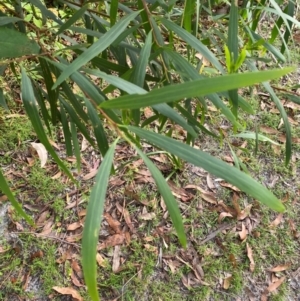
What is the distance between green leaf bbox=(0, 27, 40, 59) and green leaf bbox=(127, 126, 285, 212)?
301 mm

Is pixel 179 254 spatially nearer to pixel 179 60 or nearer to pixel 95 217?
pixel 179 60

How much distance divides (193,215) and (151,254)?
0.28 m

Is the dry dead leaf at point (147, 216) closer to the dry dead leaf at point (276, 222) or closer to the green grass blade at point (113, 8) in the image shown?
the dry dead leaf at point (276, 222)

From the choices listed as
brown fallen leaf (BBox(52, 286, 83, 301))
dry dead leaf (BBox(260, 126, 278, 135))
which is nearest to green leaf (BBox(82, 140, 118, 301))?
brown fallen leaf (BBox(52, 286, 83, 301))

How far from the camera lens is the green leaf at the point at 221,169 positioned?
51 centimetres

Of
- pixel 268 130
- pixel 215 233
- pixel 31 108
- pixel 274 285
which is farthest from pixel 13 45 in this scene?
pixel 268 130

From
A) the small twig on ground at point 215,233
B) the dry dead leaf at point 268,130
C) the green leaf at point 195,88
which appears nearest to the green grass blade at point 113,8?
the green leaf at point 195,88

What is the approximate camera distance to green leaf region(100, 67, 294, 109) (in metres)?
0.46

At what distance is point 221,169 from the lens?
0.54 m

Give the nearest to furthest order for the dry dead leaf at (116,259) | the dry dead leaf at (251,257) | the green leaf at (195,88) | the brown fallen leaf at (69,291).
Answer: the green leaf at (195,88) < the brown fallen leaf at (69,291) < the dry dead leaf at (116,259) < the dry dead leaf at (251,257)

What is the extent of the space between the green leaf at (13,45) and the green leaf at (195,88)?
27 cm

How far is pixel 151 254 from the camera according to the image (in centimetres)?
188

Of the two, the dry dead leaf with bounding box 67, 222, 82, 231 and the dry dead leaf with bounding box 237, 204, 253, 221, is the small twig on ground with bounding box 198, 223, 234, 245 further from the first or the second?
the dry dead leaf with bounding box 67, 222, 82, 231

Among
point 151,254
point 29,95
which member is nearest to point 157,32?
point 29,95
